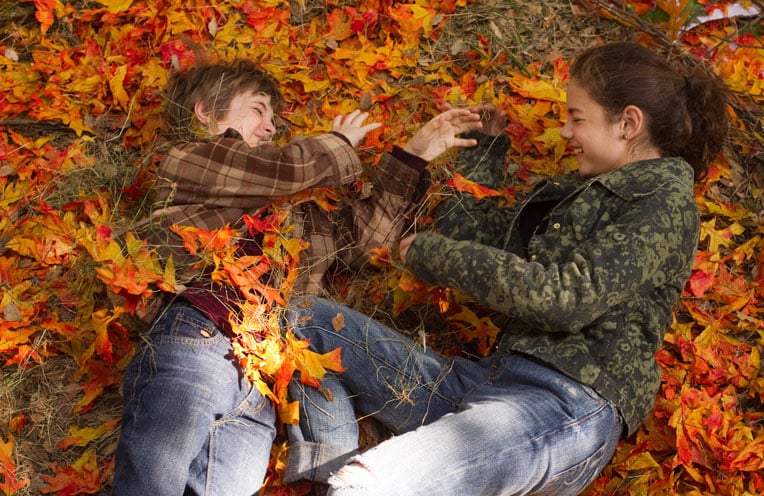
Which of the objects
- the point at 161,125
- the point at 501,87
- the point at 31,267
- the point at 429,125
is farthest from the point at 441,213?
the point at 31,267

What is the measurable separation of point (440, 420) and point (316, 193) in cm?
126

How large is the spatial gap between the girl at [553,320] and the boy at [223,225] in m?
0.25

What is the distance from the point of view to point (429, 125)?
344cm

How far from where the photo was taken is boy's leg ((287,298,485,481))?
9.96 ft

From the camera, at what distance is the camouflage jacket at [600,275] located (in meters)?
2.65

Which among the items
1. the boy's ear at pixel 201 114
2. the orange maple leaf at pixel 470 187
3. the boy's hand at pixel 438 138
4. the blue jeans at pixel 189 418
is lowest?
the blue jeans at pixel 189 418

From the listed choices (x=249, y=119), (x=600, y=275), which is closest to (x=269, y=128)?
(x=249, y=119)

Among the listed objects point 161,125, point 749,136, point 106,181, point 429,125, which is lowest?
point 106,181

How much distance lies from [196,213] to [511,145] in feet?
5.21

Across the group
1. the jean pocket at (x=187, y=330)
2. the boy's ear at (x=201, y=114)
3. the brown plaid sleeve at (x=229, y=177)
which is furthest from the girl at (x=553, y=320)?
the boy's ear at (x=201, y=114)

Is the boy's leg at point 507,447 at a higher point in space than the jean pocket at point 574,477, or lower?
higher

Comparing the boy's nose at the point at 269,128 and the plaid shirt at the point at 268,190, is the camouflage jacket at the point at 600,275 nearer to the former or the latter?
the plaid shirt at the point at 268,190

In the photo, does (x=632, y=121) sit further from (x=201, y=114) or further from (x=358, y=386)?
(x=201, y=114)

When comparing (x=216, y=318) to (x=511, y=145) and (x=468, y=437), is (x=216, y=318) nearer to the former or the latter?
(x=468, y=437)
